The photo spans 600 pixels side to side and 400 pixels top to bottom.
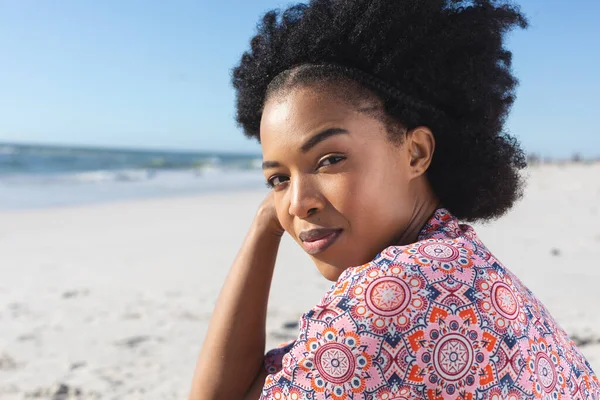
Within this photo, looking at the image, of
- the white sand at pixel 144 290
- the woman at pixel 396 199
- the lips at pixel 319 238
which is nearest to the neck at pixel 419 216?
the woman at pixel 396 199

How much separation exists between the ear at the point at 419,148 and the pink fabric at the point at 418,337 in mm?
322

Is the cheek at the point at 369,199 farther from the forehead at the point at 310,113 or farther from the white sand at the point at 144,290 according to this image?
the white sand at the point at 144,290

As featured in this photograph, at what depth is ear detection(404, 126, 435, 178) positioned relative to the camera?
1.56m

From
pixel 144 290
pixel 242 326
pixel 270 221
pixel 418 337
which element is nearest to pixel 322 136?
pixel 418 337

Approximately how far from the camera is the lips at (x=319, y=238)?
4.88ft

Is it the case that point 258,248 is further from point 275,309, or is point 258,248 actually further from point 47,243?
point 47,243

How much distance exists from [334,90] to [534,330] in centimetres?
75

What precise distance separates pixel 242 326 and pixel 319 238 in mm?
678

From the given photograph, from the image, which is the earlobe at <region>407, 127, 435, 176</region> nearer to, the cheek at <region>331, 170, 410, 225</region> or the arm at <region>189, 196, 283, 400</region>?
the cheek at <region>331, 170, 410, 225</region>

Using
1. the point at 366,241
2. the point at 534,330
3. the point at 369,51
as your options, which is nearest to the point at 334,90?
the point at 369,51

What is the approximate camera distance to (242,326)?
203 centimetres

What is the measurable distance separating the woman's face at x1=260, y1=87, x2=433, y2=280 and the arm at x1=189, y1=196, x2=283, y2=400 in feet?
1.93

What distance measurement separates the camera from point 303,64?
1.58 m

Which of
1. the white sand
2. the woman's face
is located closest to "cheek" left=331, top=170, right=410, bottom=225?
the woman's face
